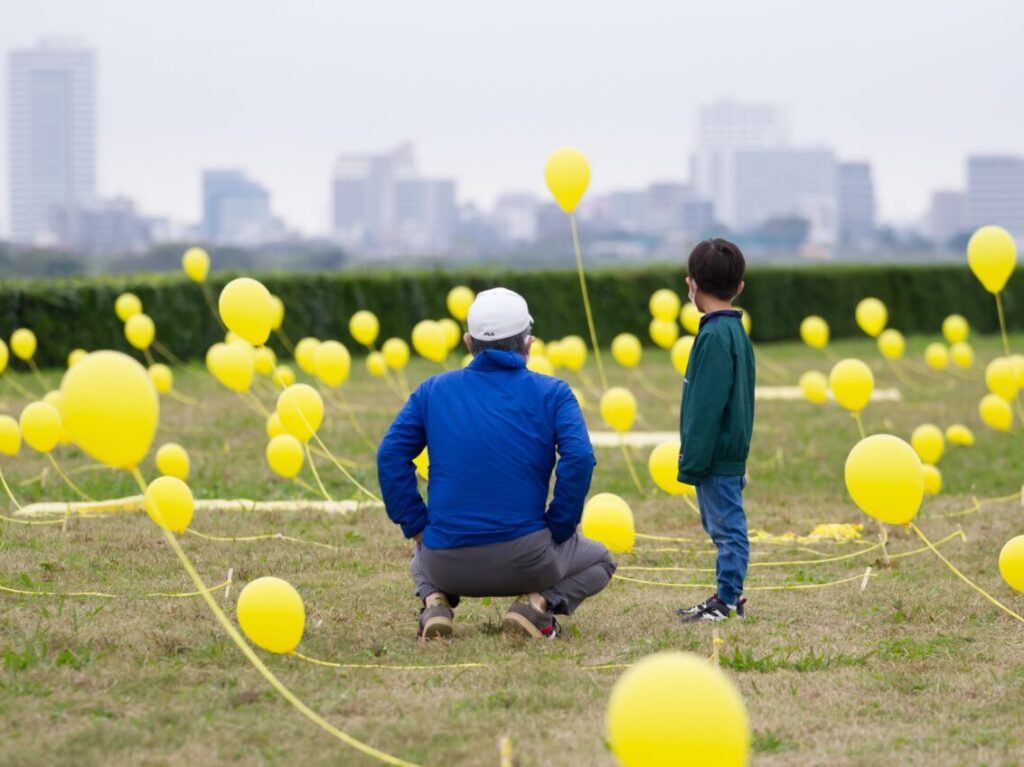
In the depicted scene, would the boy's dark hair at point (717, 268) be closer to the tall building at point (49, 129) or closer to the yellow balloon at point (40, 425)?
the yellow balloon at point (40, 425)

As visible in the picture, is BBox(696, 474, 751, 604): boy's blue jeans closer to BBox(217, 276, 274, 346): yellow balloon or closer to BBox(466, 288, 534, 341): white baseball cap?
BBox(466, 288, 534, 341): white baseball cap

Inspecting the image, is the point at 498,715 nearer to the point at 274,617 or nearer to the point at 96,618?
the point at 274,617

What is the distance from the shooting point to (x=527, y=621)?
16.9 feet

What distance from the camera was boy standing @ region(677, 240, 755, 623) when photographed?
5.54 m

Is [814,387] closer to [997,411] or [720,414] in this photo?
[997,411]

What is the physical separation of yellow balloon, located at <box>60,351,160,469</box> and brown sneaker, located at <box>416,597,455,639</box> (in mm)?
1413

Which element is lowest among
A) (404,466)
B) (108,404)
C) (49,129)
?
(404,466)

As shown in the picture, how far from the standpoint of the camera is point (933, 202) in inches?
4985

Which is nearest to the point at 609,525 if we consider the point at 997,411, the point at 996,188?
the point at 997,411

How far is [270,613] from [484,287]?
19109mm

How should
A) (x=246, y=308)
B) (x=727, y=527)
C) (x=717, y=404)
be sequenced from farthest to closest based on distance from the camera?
(x=246, y=308), (x=727, y=527), (x=717, y=404)

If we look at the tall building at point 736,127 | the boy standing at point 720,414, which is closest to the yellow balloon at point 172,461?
the boy standing at point 720,414

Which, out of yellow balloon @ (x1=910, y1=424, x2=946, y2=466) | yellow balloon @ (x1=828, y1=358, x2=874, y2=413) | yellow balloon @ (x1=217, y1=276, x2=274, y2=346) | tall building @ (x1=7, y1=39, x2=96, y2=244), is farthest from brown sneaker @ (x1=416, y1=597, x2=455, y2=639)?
tall building @ (x1=7, y1=39, x2=96, y2=244)

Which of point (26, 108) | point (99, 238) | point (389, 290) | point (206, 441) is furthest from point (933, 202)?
point (206, 441)
